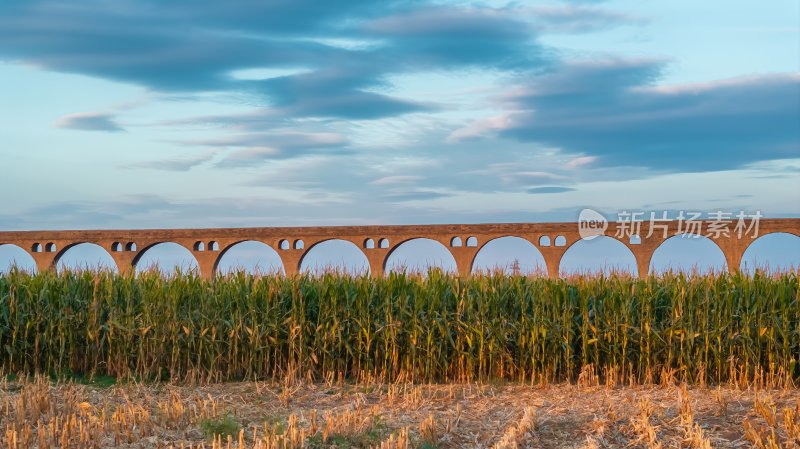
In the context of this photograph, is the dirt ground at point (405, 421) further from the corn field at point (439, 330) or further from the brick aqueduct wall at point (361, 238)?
the brick aqueduct wall at point (361, 238)

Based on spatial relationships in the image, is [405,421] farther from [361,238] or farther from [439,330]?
[361,238]

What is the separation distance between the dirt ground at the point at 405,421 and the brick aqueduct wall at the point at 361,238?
21.5 m

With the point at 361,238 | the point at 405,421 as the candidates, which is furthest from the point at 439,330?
the point at 361,238

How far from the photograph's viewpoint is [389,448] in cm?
592

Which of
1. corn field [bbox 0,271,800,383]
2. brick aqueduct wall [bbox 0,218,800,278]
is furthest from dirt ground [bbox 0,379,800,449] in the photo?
brick aqueduct wall [bbox 0,218,800,278]

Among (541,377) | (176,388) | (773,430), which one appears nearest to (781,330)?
(541,377)

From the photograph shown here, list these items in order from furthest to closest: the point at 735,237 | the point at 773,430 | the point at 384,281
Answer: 1. the point at 735,237
2. the point at 384,281
3. the point at 773,430

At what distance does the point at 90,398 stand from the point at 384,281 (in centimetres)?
404

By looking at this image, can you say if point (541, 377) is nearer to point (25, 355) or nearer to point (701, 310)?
point (701, 310)

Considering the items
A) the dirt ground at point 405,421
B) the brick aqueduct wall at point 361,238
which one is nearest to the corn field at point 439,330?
the dirt ground at point 405,421

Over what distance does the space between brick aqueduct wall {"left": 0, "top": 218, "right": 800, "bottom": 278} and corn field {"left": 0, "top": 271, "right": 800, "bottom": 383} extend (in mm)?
19228

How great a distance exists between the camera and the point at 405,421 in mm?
7309

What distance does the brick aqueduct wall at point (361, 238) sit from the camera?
31.1 meters

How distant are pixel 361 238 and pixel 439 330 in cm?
2260
